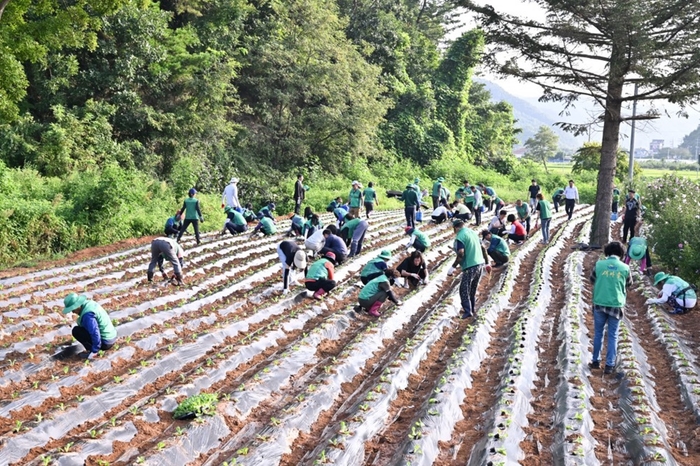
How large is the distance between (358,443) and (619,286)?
12.8 ft

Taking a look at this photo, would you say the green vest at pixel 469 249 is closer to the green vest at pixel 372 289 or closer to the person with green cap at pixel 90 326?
the green vest at pixel 372 289

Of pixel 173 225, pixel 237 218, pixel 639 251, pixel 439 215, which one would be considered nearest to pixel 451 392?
pixel 639 251

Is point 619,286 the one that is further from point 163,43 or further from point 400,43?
point 400,43

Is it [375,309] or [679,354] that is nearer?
[679,354]

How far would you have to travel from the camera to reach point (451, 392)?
699cm

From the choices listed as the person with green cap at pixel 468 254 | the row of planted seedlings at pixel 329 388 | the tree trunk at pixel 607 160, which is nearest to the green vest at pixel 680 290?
the person with green cap at pixel 468 254

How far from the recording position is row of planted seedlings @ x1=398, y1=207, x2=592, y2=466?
5648 millimetres

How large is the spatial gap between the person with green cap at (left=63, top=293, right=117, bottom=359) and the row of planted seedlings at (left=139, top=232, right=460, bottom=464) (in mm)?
1707

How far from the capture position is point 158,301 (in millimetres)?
11133

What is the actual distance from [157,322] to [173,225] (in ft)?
19.6

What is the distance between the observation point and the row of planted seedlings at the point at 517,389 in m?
5.58

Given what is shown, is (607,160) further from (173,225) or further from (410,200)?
(173,225)

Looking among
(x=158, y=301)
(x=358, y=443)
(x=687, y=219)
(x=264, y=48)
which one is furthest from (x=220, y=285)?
(x=264, y=48)

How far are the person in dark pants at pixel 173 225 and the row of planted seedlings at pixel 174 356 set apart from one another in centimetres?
437
